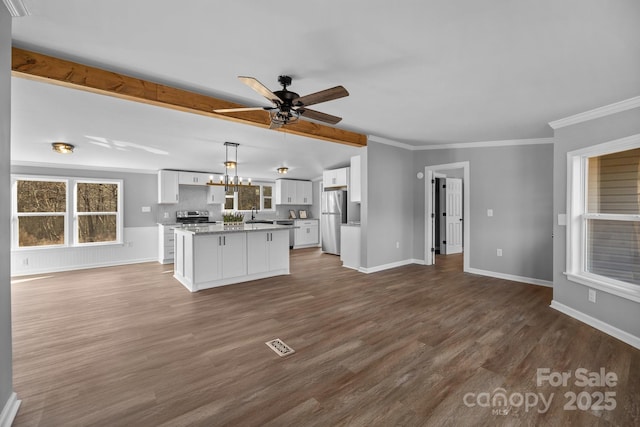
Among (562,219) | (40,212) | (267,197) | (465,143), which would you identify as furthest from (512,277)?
(40,212)

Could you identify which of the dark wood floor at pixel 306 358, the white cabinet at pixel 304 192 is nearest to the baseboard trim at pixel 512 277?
the dark wood floor at pixel 306 358

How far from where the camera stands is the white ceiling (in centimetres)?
173

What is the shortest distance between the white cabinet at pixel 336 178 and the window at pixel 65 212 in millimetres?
4974

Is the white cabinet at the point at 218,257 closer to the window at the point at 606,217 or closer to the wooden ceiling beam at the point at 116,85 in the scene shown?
the wooden ceiling beam at the point at 116,85

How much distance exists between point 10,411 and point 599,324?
15.9 feet

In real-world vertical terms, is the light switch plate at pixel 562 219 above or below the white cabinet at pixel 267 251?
above

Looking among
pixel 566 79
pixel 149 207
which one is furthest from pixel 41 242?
pixel 566 79

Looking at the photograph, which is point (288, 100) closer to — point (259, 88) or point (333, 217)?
point (259, 88)

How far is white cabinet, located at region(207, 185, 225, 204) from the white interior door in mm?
6091

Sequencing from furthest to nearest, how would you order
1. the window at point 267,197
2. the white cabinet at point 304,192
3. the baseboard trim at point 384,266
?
the white cabinet at point 304,192 < the window at point 267,197 < the baseboard trim at point 384,266

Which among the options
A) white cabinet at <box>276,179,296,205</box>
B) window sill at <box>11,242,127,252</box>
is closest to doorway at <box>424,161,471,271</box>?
white cabinet at <box>276,179,296,205</box>

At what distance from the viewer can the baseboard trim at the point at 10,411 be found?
155 cm

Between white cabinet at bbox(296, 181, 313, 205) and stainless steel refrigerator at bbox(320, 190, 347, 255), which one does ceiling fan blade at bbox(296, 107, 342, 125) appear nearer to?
stainless steel refrigerator at bbox(320, 190, 347, 255)

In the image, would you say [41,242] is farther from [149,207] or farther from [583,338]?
[583,338]
